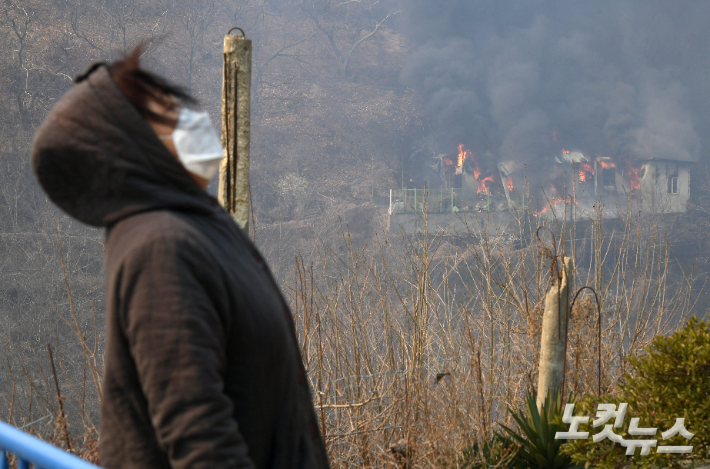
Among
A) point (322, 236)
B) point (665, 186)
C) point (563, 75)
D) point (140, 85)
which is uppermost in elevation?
point (563, 75)

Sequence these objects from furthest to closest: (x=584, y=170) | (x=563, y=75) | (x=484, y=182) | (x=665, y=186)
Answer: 1. (x=563, y=75)
2. (x=484, y=182)
3. (x=584, y=170)
4. (x=665, y=186)

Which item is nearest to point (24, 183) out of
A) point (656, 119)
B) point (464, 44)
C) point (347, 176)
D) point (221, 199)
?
point (347, 176)

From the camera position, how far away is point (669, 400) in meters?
2.12

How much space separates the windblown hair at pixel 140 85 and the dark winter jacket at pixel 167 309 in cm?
2

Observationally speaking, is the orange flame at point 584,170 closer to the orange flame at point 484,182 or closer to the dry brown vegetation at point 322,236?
the dry brown vegetation at point 322,236

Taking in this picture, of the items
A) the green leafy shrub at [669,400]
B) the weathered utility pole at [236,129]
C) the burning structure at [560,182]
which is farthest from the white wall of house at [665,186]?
the weathered utility pole at [236,129]

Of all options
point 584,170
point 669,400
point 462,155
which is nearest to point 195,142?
point 669,400

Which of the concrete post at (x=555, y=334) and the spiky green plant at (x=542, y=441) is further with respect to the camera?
the concrete post at (x=555, y=334)

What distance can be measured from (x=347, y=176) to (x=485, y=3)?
728 inches

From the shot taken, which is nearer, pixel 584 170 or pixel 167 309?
pixel 167 309

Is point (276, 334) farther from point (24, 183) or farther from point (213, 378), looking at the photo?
point (24, 183)

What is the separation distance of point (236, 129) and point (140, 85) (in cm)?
96

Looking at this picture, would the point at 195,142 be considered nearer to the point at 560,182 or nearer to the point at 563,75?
the point at 560,182

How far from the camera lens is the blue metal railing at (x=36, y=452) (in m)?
0.83
